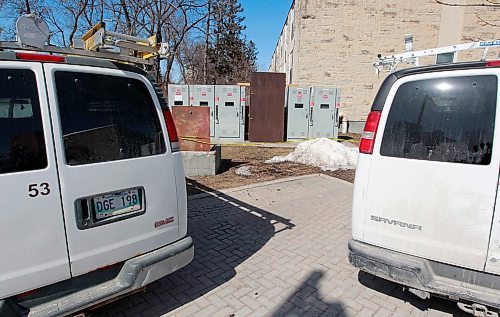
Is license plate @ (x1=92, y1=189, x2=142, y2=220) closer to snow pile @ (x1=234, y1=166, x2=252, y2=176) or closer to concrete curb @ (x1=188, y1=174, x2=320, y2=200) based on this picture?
concrete curb @ (x1=188, y1=174, x2=320, y2=200)

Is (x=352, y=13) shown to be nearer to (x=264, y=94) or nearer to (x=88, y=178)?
(x=264, y=94)

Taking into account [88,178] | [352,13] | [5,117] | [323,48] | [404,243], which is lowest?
[404,243]

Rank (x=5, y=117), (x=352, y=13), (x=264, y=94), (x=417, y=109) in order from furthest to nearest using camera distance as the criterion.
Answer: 1. (x=352, y=13)
2. (x=264, y=94)
3. (x=417, y=109)
4. (x=5, y=117)

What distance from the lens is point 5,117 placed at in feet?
5.62

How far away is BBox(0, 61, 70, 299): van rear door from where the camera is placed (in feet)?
5.53

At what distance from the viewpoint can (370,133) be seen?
249cm

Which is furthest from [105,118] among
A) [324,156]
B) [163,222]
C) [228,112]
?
[228,112]

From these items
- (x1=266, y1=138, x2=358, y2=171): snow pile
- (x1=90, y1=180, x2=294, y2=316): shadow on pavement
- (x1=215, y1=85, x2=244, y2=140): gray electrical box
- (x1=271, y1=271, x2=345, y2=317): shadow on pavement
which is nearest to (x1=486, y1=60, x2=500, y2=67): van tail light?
(x1=271, y1=271, x2=345, y2=317): shadow on pavement

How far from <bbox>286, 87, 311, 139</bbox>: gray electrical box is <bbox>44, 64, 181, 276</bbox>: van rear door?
11221 millimetres

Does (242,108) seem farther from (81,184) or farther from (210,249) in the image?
(81,184)

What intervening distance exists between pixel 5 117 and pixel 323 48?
17.6m

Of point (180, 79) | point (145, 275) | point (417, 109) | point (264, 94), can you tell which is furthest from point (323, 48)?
point (180, 79)

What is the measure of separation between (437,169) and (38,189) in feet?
8.89

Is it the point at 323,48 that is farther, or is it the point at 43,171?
the point at 323,48
